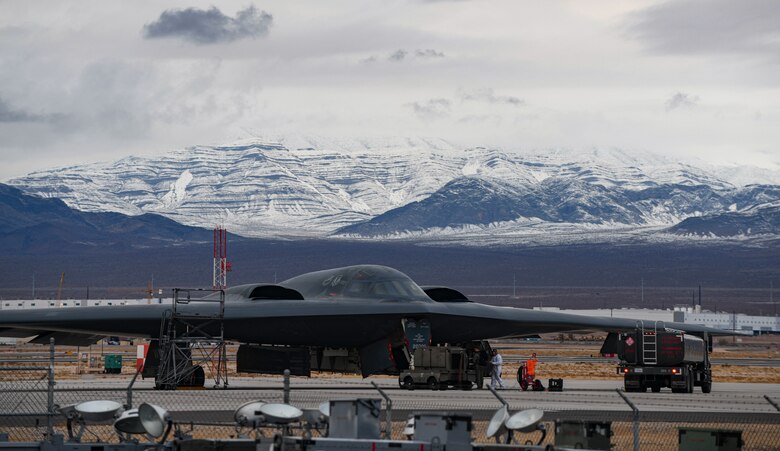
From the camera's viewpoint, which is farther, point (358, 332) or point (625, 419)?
point (358, 332)

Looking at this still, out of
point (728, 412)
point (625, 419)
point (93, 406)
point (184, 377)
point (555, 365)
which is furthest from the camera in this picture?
point (555, 365)

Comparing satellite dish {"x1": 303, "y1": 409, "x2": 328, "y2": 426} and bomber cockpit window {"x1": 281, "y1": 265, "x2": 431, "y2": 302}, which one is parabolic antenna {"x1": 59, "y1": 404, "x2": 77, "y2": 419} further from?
bomber cockpit window {"x1": 281, "y1": 265, "x2": 431, "y2": 302}

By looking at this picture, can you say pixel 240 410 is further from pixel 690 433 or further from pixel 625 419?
pixel 625 419

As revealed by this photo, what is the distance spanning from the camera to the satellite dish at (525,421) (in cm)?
1714

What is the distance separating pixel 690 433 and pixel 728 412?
11.8m

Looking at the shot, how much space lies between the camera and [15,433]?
79.8 feet

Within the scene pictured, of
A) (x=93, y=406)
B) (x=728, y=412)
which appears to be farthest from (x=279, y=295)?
(x=93, y=406)

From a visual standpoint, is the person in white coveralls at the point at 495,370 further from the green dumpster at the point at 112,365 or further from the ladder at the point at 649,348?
the green dumpster at the point at 112,365

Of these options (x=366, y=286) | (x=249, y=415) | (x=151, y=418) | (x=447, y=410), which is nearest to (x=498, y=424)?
(x=249, y=415)

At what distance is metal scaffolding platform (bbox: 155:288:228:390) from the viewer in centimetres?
3909

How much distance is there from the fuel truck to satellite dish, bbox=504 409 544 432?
77.3 feet

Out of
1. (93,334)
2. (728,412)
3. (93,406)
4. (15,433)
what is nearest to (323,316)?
(93,334)

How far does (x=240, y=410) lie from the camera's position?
17547 mm

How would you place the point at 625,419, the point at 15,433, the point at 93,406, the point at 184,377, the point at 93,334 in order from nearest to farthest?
1. the point at 93,406
2. the point at 15,433
3. the point at 625,419
4. the point at 184,377
5. the point at 93,334
